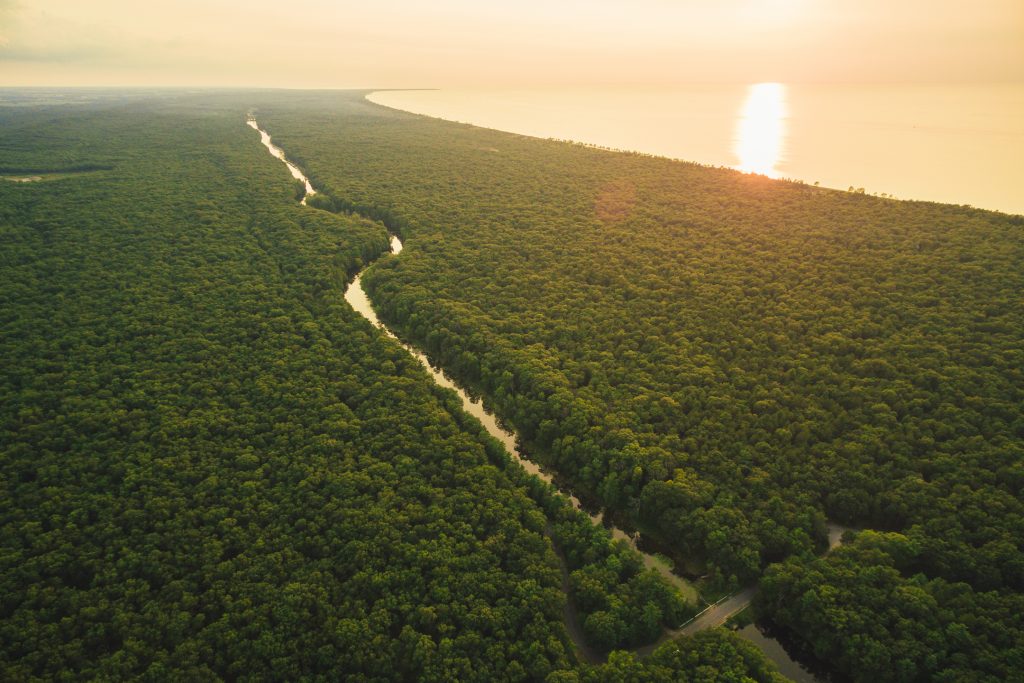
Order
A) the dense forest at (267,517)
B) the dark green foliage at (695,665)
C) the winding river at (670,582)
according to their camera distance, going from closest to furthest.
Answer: the dark green foliage at (695,665)
the dense forest at (267,517)
the winding river at (670,582)

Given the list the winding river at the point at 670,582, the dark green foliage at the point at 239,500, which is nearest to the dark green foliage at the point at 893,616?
the winding river at the point at 670,582

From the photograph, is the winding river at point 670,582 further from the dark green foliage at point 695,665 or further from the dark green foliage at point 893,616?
the dark green foliage at point 695,665

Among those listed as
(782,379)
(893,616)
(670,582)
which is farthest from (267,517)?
(782,379)

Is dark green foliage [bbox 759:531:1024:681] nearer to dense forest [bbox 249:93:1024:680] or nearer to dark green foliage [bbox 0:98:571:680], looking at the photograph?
dense forest [bbox 249:93:1024:680]

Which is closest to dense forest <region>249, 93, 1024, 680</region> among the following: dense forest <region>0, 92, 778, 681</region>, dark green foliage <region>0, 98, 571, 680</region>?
dense forest <region>0, 92, 778, 681</region>

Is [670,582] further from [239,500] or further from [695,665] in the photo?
[239,500]

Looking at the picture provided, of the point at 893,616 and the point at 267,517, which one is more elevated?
the point at 267,517

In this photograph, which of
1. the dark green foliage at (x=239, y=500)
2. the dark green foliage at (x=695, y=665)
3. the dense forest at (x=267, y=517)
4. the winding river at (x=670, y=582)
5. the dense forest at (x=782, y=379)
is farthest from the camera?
the dense forest at (x=782, y=379)
